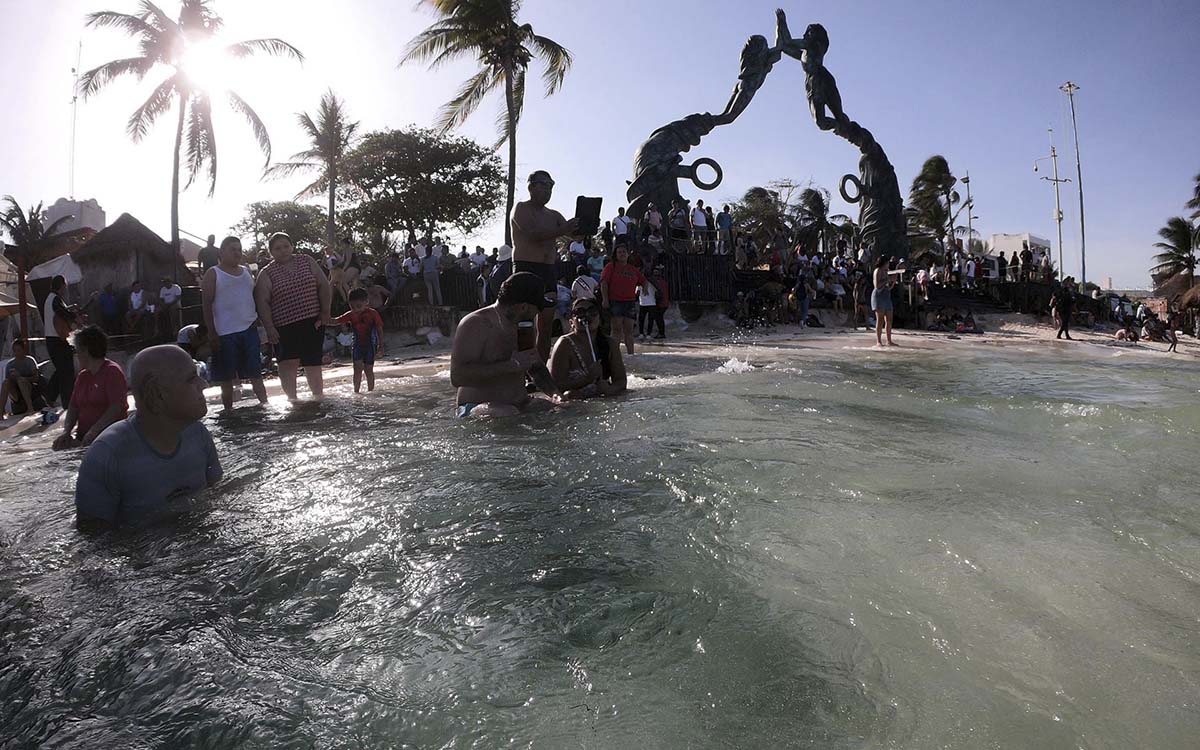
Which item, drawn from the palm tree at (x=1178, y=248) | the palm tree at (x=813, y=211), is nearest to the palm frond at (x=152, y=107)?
the palm tree at (x=813, y=211)

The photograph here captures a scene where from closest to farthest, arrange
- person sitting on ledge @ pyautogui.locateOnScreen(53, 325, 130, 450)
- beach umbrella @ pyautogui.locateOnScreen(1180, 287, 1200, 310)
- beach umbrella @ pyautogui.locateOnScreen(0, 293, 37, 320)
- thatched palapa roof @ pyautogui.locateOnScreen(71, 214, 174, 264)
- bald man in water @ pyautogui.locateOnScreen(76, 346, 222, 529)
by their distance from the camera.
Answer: bald man in water @ pyautogui.locateOnScreen(76, 346, 222, 529), person sitting on ledge @ pyautogui.locateOnScreen(53, 325, 130, 450), beach umbrella @ pyautogui.locateOnScreen(0, 293, 37, 320), thatched palapa roof @ pyautogui.locateOnScreen(71, 214, 174, 264), beach umbrella @ pyautogui.locateOnScreen(1180, 287, 1200, 310)

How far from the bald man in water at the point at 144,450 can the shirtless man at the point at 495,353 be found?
6.93 ft

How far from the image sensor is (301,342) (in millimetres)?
6395

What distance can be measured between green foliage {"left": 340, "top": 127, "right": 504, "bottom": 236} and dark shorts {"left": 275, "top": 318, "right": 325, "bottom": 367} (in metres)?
26.0

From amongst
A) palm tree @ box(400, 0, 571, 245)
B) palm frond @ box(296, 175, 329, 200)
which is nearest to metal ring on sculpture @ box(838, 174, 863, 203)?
palm tree @ box(400, 0, 571, 245)

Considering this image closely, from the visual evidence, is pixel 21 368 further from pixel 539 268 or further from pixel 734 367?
pixel 734 367

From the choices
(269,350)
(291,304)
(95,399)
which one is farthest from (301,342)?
(269,350)

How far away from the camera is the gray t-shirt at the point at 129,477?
9.36 ft

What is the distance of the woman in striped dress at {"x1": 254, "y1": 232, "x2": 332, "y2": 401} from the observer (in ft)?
20.5

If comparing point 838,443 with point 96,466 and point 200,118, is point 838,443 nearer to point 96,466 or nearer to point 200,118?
point 96,466

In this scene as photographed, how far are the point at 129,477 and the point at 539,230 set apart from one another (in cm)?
417

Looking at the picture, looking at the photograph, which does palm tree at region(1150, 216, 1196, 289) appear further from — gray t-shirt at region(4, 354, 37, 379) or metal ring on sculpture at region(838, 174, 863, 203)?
gray t-shirt at region(4, 354, 37, 379)

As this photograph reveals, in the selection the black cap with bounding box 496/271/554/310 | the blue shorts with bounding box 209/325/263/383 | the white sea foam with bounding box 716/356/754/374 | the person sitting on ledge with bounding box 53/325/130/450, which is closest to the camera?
the person sitting on ledge with bounding box 53/325/130/450

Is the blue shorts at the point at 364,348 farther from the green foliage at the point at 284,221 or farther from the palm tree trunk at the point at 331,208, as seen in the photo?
the green foliage at the point at 284,221
